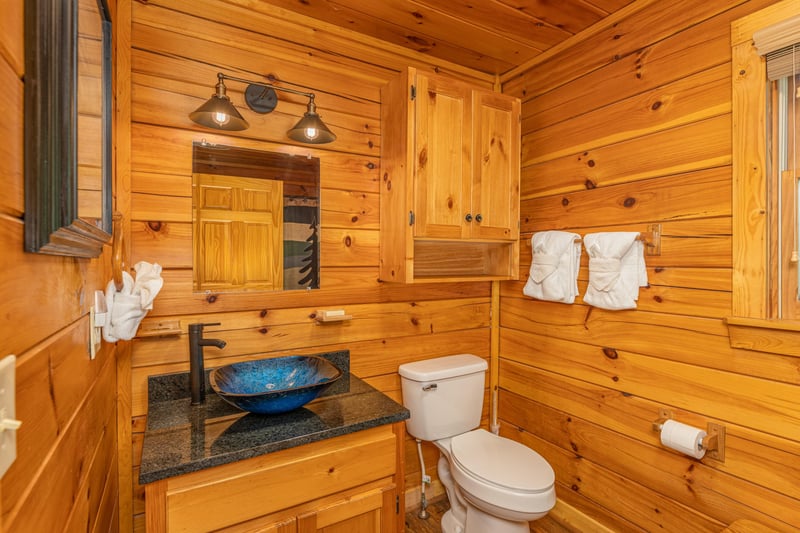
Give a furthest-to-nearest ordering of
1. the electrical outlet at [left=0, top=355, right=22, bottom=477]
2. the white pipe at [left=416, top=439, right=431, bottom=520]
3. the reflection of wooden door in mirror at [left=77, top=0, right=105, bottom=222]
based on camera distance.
A: the white pipe at [left=416, top=439, right=431, bottom=520]
the reflection of wooden door in mirror at [left=77, top=0, right=105, bottom=222]
the electrical outlet at [left=0, top=355, right=22, bottom=477]

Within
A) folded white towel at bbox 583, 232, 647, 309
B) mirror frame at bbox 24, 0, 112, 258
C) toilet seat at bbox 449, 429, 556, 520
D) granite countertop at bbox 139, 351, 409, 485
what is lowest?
toilet seat at bbox 449, 429, 556, 520

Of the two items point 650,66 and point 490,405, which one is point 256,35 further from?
point 490,405

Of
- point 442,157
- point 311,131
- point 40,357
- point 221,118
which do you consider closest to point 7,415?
point 40,357

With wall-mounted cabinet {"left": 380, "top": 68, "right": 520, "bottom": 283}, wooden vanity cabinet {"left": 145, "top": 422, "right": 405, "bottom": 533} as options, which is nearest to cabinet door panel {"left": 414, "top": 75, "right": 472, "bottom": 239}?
wall-mounted cabinet {"left": 380, "top": 68, "right": 520, "bottom": 283}

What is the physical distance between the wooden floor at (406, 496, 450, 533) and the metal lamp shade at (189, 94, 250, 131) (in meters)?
2.07

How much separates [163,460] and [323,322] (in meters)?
0.89

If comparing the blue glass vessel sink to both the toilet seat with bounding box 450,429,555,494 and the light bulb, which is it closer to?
the toilet seat with bounding box 450,429,555,494

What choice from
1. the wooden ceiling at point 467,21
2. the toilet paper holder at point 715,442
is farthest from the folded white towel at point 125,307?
the toilet paper holder at point 715,442

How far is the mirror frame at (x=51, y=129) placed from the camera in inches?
21.0

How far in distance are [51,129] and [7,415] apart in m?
0.40

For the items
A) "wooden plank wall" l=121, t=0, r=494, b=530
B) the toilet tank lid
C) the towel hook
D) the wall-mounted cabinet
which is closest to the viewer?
the towel hook

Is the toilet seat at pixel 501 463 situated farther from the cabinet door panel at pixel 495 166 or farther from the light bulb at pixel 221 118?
the light bulb at pixel 221 118

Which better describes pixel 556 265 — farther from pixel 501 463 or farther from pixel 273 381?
pixel 273 381

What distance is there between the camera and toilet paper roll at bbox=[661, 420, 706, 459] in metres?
1.52
